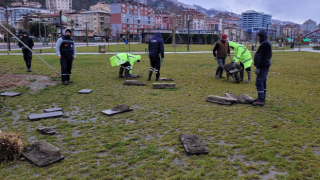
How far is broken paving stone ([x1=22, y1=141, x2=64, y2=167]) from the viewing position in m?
3.74

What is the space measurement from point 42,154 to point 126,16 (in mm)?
117471

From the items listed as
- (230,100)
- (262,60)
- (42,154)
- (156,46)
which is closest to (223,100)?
(230,100)

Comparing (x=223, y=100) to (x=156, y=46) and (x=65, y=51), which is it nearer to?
(x=156, y=46)

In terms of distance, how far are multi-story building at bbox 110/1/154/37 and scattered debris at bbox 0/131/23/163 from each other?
106m

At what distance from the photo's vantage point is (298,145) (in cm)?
446

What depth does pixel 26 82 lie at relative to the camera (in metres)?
10.3

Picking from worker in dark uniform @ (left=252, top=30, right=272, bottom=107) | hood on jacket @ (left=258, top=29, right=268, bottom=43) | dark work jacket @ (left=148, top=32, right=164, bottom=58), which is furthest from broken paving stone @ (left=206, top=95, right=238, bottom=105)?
dark work jacket @ (left=148, top=32, right=164, bottom=58)

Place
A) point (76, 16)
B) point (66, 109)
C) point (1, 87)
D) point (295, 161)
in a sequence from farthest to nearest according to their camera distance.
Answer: point (76, 16)
point (1, 87)
point (66, 109)
point (295, 161)

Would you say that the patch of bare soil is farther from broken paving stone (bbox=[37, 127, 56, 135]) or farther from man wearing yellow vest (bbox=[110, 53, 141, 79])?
broken paving stone (bbox=[37, 127, 56, 135])

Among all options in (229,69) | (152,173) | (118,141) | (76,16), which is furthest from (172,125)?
(76,16)

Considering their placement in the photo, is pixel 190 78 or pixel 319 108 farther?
pixel 190 78

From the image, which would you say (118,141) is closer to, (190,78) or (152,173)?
(152,173)

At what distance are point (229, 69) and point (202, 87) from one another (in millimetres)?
1728

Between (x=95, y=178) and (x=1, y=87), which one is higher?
(x=1, y=87)
